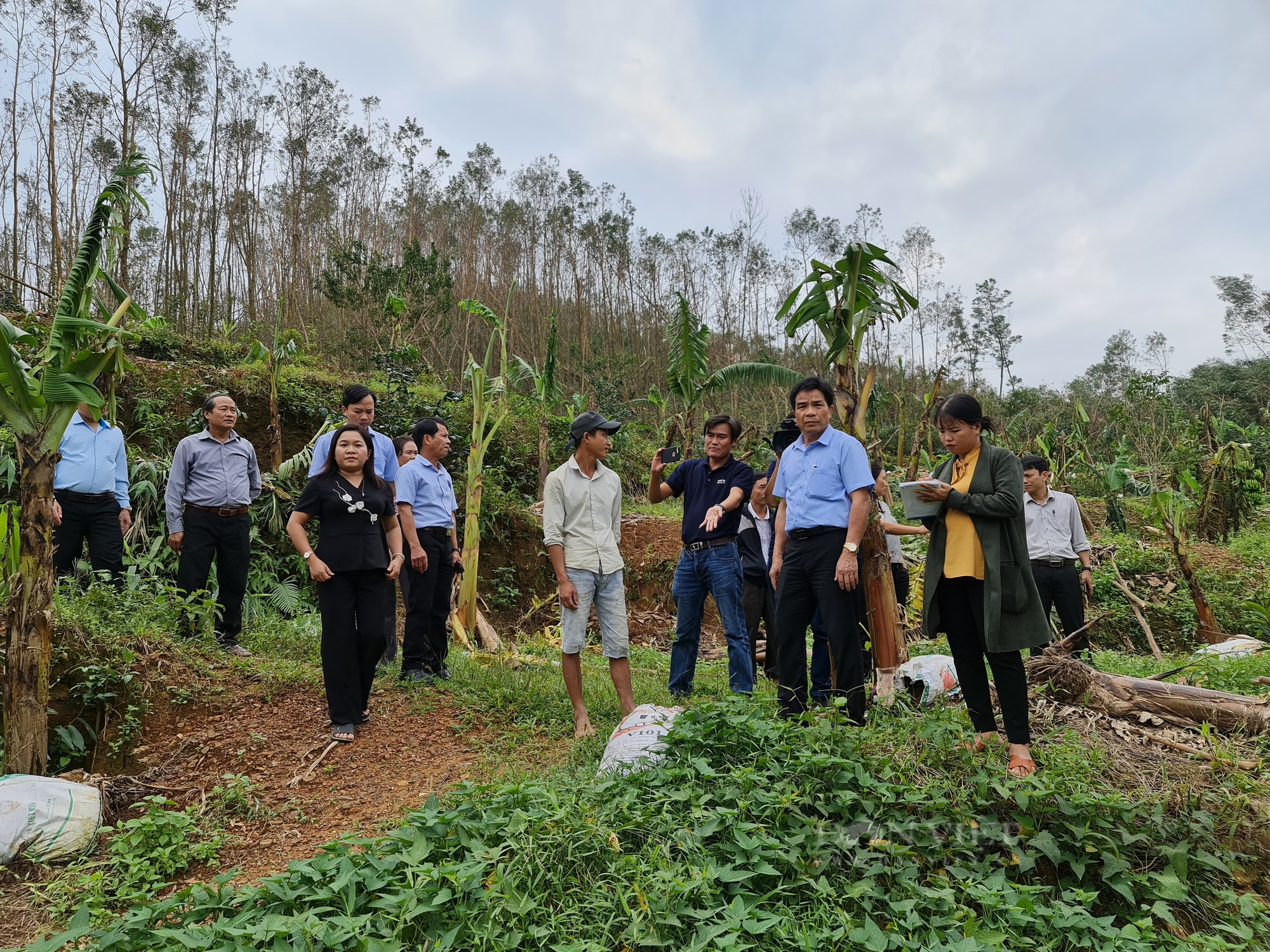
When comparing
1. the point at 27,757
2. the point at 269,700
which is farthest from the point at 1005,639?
the point at 27,757

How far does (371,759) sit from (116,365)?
2.65 m

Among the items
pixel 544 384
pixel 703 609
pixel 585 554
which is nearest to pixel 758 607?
pixel 703 609

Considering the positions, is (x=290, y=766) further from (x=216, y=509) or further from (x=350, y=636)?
(x=216, y=509)

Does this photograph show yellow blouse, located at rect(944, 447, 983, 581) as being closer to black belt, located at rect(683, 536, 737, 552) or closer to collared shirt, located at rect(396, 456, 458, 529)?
black belt, located at rect(683, 536, 737, 552)

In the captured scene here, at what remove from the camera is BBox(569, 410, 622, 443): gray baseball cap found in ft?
14.5

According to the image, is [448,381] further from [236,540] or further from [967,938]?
[967,938]

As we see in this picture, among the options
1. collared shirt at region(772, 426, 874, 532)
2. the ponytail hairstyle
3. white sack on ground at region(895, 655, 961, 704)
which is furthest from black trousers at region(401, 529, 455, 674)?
the ponytail hairstyle

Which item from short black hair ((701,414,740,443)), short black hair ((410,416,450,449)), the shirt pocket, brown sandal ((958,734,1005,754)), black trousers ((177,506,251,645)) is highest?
short black hair ((410,416,450,449))

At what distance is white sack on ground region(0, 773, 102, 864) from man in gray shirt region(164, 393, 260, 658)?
7.54ft

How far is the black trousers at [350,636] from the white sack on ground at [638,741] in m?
1.53

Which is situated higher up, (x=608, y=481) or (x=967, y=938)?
(x=608, y=481)

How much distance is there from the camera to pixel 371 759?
4.07 metres

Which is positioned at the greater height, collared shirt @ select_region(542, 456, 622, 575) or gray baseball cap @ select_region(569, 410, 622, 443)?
gray baseball cap @ select_region(569, 410, 622, 443)

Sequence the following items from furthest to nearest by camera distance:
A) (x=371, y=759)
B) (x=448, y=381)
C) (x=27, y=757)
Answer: (x=448, y=381) < (x=371, y=759) < (x=27, y=757)
